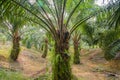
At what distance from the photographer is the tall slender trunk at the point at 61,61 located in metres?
8.43

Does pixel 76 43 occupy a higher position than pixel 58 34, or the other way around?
pixel 76 43

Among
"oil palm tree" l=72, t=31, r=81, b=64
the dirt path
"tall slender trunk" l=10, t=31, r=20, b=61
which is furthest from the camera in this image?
"oil palm tree" l=72, t=31, r=81, b=64

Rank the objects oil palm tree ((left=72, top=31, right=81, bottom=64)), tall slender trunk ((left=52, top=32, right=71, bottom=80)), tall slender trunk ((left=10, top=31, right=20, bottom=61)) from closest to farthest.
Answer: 1. tall slender trunk ((left=52, top=32, right=71, bottom=80))
2. tall slender trunk ((left=10, top=31, right=20, bottom=61))
3. oil palm tree ((left=72, top=31, right=81, bottom=64))

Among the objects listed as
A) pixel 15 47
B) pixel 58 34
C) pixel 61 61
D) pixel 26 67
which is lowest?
pixel 26 67

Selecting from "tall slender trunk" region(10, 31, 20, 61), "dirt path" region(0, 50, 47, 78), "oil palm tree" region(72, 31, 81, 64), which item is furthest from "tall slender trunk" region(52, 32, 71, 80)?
"oil palm tree" region(72, 31, 81, 64)

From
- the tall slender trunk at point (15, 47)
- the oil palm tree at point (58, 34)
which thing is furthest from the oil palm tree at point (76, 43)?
the oil palm tree at point (58, 34)

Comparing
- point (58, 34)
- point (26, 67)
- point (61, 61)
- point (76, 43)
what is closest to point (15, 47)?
point (26, 67)

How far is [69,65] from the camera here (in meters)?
8.66

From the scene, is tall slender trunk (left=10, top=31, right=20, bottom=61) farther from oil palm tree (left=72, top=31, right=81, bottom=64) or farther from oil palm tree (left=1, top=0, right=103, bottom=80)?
oil palm tree (left=1, top=0, right=103, bottom=80)

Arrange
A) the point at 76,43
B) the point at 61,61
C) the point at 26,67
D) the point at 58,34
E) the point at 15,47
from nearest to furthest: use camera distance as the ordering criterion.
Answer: the point at 61,61 < the point at 58,34 < the point at 26,67 < the point at 15,47 < the point at 76,43

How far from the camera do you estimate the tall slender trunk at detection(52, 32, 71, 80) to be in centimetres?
843

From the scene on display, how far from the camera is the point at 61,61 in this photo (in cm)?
841

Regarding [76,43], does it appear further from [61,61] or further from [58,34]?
[61,61]

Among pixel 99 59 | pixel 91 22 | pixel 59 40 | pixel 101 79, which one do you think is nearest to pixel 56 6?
pixel 59 40
